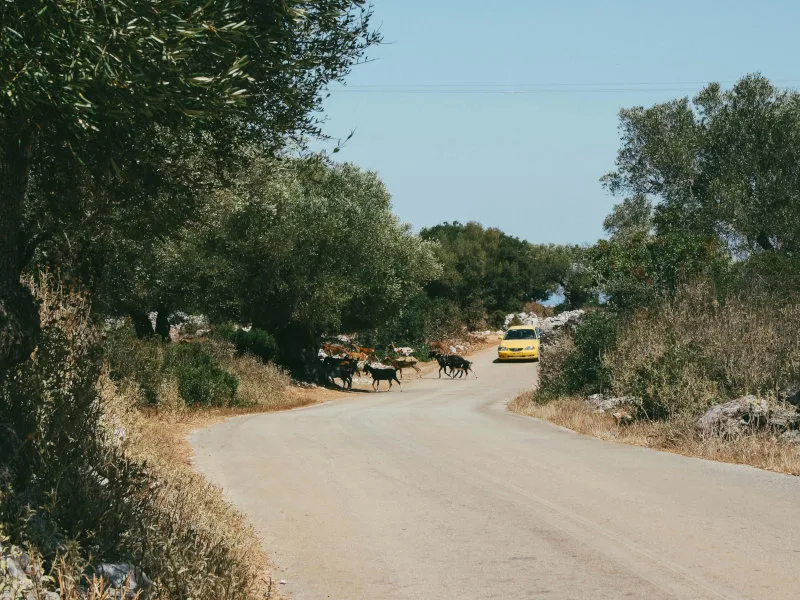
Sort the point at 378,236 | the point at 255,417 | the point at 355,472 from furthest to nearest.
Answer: the point at 378,236, the point at 255,417, the point at 355,472

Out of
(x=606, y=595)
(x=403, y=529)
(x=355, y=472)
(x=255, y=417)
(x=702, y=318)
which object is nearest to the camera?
(x=606, y=595)

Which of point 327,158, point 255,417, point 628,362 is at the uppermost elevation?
point 327,158

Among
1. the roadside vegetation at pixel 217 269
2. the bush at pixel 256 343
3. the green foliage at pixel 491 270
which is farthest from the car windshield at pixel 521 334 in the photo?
the bush at pixel 256 343

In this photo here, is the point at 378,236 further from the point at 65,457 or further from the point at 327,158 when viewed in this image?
the point at 65,457

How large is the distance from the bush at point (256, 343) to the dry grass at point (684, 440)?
14246 millimetres

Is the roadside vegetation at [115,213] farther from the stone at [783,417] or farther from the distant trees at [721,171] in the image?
the distant trees at [721,171]

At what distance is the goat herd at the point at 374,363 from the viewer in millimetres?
38531

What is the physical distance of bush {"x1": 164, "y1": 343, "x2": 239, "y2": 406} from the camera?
23.3m

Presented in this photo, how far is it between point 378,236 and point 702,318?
17.0 m

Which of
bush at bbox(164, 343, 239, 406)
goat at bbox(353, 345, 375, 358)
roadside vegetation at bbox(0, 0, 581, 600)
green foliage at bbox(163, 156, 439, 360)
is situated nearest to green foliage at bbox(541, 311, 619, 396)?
bush at bbox(164, 343, 239, 406)

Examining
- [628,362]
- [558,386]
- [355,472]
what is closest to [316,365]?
[558,386]

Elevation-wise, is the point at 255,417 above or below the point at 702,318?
below

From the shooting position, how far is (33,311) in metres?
7.58

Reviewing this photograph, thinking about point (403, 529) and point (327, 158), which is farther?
point (327, 158)
